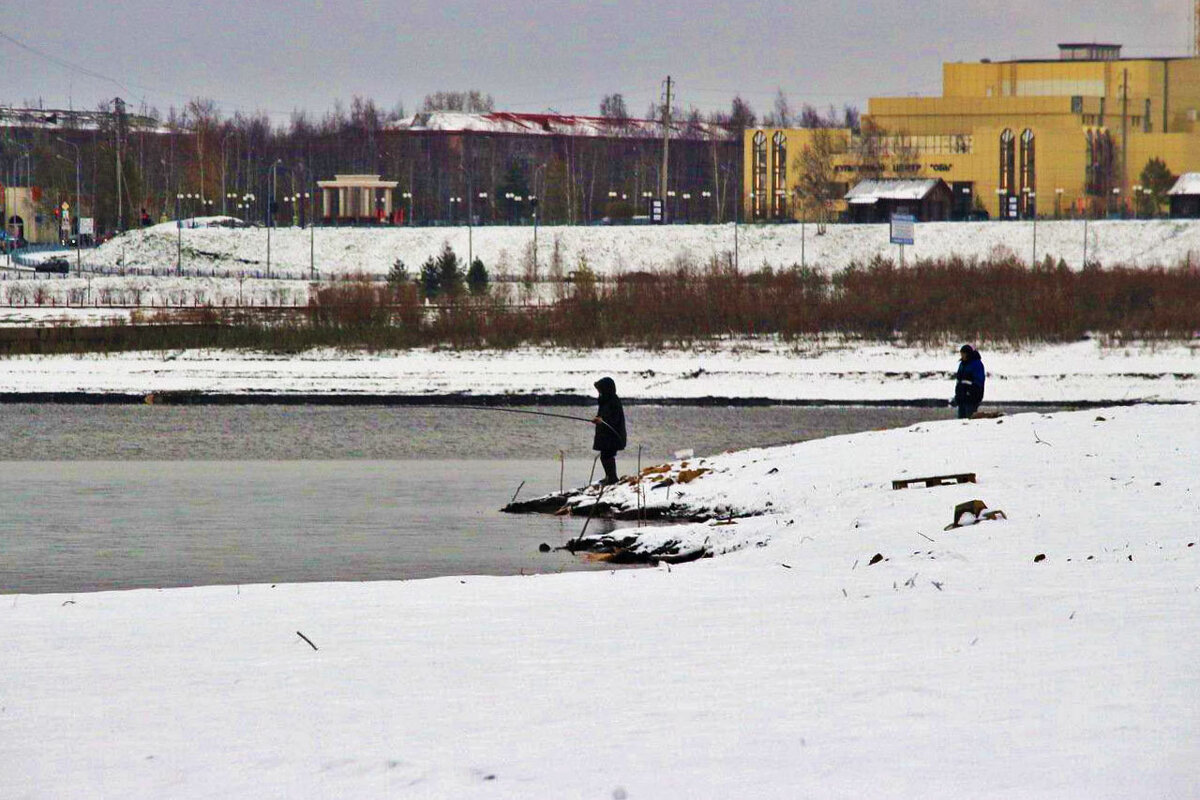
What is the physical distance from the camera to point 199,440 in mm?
26625

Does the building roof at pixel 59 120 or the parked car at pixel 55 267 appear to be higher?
the building roof at pixel 59 120

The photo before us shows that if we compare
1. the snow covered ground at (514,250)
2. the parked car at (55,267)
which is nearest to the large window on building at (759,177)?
the snow covered ground at (514,250)

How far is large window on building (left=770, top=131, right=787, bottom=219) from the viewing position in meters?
125

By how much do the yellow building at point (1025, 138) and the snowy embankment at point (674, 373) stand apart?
67332 millimetres

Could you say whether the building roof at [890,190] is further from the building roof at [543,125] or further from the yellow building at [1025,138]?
the building roof at [543,125]

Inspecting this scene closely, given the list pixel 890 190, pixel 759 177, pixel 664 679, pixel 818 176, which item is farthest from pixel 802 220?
pixel 664 679

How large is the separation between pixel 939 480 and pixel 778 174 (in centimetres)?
11266

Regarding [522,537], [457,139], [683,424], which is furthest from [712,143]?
[522,537]

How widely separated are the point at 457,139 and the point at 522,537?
157m

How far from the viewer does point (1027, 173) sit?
11644 cm

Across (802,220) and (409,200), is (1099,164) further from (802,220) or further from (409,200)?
(409,200)

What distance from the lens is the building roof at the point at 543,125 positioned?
17112cm

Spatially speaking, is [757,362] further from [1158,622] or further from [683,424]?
[1158,622]

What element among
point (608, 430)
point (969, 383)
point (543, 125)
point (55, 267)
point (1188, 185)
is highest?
point (543, 125)
